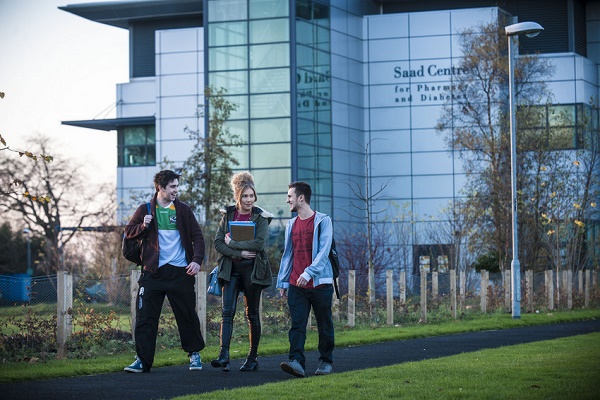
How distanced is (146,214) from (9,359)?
3.29m

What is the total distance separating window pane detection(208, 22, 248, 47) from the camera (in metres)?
45.8

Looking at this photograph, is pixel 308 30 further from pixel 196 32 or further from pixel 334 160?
pixel 196 32

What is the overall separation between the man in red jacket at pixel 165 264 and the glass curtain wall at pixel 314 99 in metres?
33.0

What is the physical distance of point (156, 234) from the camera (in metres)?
12.2

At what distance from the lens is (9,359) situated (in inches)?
559

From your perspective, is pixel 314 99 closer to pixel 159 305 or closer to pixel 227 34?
pixel 227 34

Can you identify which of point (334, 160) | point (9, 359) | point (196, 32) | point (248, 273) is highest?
point (196, 32)

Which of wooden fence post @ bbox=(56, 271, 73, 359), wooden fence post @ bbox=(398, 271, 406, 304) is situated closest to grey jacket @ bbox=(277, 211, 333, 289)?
wooden fence post @ bbox=(56, 271, 73, 359)

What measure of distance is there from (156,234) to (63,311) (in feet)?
10.2

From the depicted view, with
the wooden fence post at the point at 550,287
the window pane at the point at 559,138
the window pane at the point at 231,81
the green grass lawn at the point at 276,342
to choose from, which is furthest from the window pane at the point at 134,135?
the green grass lawn at the point at 276,342

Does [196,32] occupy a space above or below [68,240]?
above

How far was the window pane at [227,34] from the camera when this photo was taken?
1804 inches

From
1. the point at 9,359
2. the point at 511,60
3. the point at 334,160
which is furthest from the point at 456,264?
the point at 9,359

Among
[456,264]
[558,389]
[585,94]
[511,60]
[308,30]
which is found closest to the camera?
[558,389]
